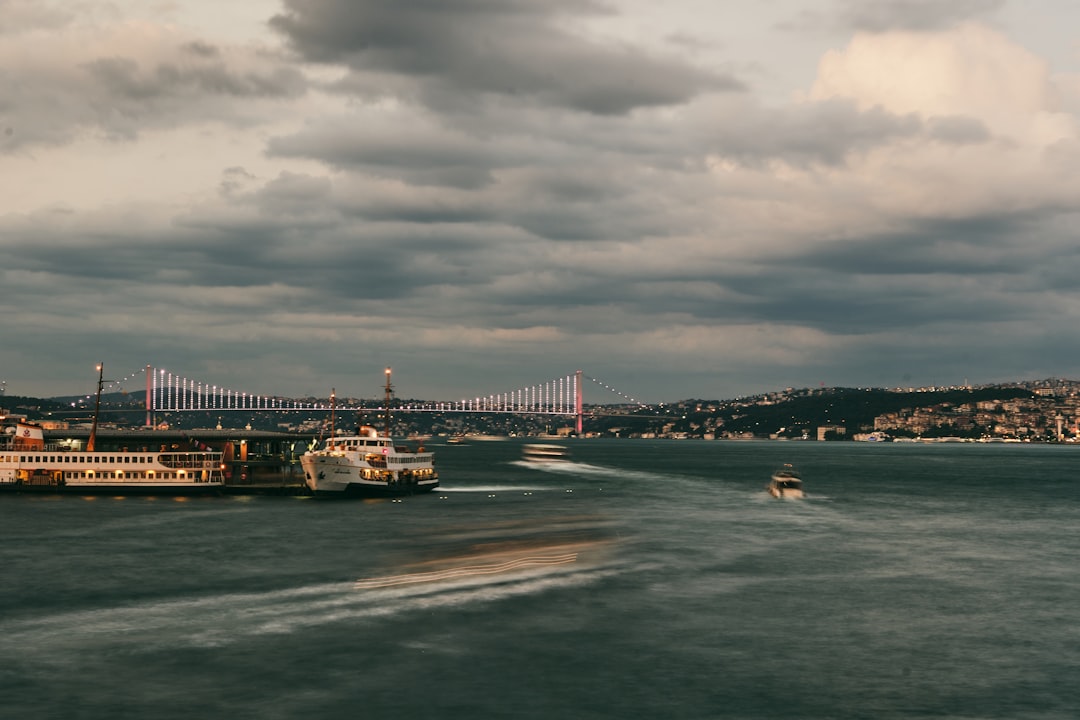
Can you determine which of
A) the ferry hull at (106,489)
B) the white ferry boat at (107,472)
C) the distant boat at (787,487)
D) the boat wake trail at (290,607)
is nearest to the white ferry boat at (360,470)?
the white ferry boat at (107,472)

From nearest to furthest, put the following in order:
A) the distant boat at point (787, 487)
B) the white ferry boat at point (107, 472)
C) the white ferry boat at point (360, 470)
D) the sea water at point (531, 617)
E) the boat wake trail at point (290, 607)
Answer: the sea water at point (531, 617)
the boat wake trail at point (290, 607)
the white ferry boat at point (360, 470)
the white ferry boat at point (107, 472)
the distant boat at point (787, 487)

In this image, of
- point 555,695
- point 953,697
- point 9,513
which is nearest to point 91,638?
point 555,695

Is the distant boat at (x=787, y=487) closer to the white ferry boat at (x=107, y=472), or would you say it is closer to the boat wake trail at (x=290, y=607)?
the boat wake trail at (x=290, y=607)

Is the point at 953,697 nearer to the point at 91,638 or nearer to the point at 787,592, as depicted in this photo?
the point at 787,592

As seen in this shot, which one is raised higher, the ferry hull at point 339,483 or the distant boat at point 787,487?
the ferry hull at point 339,483

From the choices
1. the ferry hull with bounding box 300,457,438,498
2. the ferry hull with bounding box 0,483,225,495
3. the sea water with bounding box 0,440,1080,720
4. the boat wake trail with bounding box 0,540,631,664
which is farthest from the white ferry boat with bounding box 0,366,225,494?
the boat wake trail with bounding box 0,540,631,664

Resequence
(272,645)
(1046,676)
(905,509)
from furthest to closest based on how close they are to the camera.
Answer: (905,509) → (272,645) → (1046,676)
